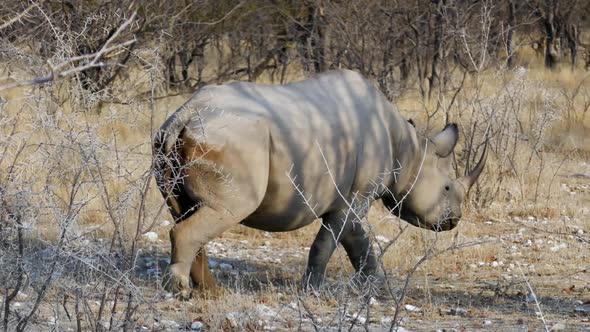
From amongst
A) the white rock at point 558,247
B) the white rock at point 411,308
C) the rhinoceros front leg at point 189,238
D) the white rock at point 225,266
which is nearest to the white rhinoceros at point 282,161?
the rhinoceros front leg at point 189,238

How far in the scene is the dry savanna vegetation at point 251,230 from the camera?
500 centimetres

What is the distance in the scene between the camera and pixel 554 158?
13883 millimetres

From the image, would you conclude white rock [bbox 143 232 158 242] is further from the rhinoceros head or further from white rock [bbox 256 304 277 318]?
white rock [bbox 256 304 277 318]

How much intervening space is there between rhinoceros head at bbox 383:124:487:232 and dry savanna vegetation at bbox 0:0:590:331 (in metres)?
0.32

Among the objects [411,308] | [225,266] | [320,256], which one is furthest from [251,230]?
[411,308]

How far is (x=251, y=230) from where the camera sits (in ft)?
32.7

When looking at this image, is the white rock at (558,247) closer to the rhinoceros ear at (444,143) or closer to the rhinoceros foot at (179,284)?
the rhinoceros ear at (444,143)

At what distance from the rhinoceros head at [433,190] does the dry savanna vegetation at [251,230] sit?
32cm

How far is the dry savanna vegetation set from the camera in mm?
4996

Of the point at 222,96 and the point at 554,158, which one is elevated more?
the point at 222,96

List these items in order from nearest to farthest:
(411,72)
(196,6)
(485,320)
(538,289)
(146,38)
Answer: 1. (485,320)
2. (538,289)
3. (146,38)
4. (196,6)
5. (411,72)

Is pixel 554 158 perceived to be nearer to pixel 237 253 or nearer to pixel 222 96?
pixel 237 253

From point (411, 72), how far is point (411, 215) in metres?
9.91

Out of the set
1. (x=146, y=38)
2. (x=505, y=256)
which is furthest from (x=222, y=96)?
(x=146, y=38)
